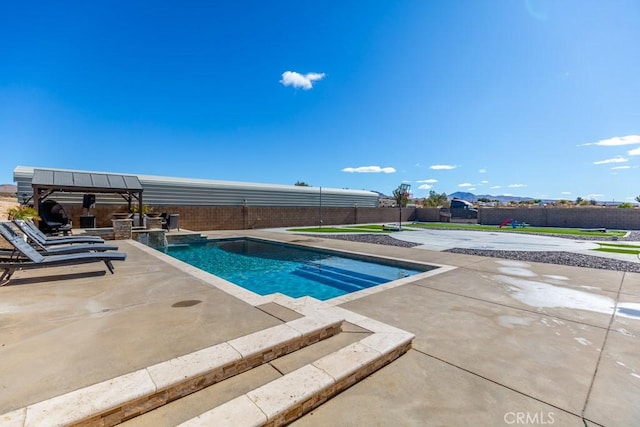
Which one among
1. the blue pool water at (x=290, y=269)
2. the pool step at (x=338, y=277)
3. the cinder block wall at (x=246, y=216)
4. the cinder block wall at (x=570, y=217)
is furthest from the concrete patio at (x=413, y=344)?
the cinder block wall at (x=570, y=217)

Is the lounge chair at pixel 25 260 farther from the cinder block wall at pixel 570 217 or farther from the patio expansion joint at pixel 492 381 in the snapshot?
the cinder block wall at pixel 570 217

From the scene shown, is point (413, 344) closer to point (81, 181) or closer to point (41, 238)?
point (41, 238)

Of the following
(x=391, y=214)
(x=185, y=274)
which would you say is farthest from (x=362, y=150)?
(x=185, y=274)

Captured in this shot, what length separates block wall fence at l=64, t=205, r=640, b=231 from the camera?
17533 mm

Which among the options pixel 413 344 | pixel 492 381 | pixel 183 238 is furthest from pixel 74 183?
pixel 492 381

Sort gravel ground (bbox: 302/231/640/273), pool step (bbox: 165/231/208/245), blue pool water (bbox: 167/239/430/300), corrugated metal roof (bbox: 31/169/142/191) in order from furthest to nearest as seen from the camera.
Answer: pool step (bbox: 165/231/208/245) → corrugated metal roof (bbox: 31/169/142/191) → gravel ground (bbox: 302/231/640/273) → blue pool water (bbox: 167/239/430/300)

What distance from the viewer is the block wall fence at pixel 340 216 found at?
17.5m

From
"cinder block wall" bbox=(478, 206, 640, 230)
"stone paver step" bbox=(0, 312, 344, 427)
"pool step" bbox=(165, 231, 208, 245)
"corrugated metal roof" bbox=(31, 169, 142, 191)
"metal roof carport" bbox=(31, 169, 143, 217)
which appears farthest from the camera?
"cinder block wall" bbox=(478, 206, 640, 230)

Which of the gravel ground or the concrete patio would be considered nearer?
the concrete patio

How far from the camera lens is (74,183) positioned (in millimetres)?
11562

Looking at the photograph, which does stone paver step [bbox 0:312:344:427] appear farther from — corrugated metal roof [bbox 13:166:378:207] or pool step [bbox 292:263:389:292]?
corrugated metal roof [bbox 13:166:378:207]

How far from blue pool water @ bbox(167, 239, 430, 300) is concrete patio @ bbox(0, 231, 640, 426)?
170 centimetres

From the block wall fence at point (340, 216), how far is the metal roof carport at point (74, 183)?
2.95 meters

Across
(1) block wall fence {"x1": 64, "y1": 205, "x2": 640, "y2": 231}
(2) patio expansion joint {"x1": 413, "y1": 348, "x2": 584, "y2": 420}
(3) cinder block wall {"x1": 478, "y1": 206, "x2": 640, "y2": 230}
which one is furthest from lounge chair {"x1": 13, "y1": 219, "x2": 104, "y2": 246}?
(3) cinder block wall {"x1": 478, "y1": 206, "x2": 640, "y2": 230}
